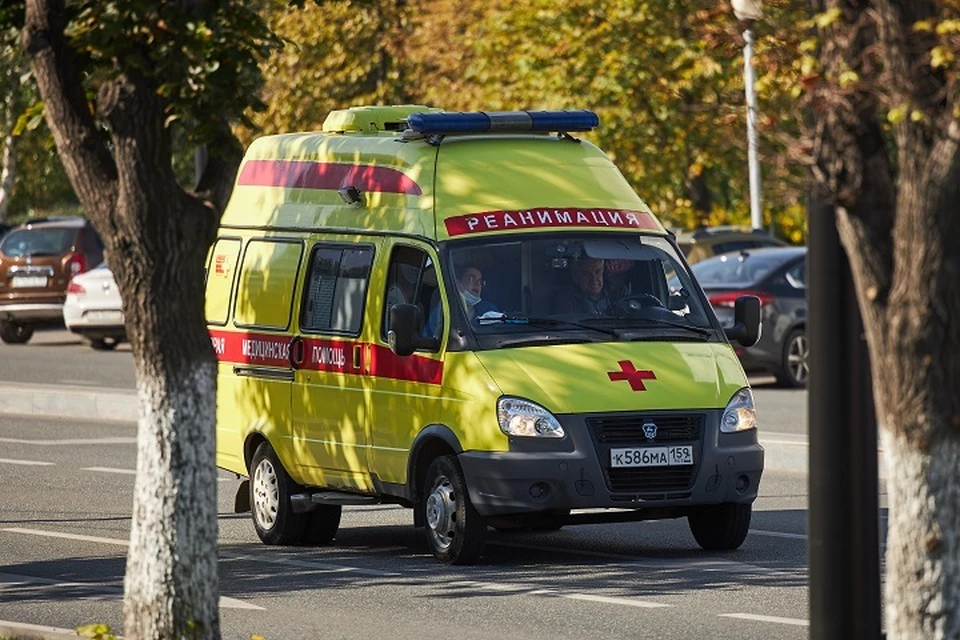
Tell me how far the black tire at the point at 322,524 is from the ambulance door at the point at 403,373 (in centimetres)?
92

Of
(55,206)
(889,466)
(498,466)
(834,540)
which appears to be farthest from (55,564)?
(55,206)

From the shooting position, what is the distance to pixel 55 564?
12.7 metres

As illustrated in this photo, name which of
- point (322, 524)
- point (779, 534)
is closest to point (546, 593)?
point (779, 534)

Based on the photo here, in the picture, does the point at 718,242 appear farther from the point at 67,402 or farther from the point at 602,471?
the point at 602,471

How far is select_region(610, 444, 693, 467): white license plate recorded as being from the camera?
11.9 meters

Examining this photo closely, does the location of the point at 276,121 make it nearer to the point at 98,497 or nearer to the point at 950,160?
the point at 98,497

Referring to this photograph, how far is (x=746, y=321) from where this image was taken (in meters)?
13.3

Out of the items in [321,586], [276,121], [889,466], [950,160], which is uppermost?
[276,121]

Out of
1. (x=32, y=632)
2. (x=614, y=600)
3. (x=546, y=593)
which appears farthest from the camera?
(x=546, y=593)

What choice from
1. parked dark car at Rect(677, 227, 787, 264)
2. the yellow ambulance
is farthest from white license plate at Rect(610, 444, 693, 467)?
parked dark car at Rect(677, 227, 787, 264)

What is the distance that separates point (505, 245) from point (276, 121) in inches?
1223

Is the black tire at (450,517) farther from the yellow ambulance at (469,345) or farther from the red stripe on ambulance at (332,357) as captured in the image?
the red stripe on ambulance at (332,357)

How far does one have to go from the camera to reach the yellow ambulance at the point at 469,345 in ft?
39.1

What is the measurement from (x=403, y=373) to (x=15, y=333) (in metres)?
24.6
